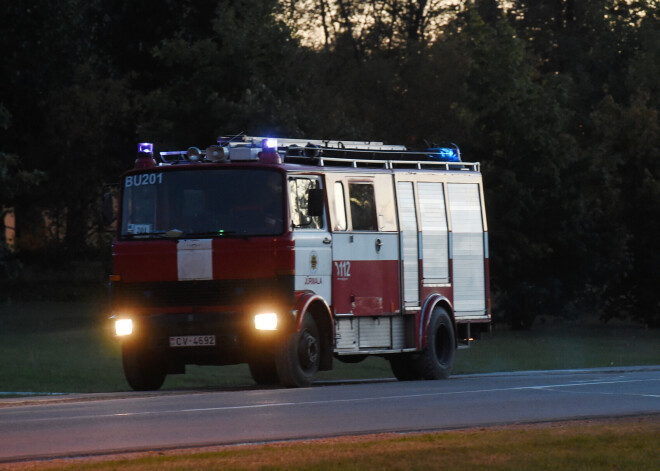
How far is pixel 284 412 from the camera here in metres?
15.2

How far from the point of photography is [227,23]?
46.3m

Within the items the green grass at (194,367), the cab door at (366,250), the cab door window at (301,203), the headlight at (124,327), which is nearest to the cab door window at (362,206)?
the cab door at (366,250)

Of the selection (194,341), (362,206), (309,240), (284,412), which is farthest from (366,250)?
(284,412)

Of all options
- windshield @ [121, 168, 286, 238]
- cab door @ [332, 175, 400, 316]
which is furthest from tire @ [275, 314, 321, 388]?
windshield @ [121, 168, 286, 238]

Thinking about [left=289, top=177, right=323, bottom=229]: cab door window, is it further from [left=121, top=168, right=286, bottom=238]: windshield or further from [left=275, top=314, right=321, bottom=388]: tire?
[left=275, top=314, right=321, bottom=388]: tire

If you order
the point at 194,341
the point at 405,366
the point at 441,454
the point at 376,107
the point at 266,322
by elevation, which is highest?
the point at 376,107

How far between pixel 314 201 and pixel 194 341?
2284mm

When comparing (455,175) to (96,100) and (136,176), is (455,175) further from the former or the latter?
(96,100)

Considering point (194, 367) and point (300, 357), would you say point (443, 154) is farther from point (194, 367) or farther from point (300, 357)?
point (194, 367)

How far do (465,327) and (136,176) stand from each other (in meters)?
6.48

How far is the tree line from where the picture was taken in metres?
46.2

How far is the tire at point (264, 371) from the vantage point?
64.6ft

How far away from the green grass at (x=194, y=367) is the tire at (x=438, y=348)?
3.04 metres

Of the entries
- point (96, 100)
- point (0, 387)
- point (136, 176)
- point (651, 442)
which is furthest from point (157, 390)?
point (96, 100)
